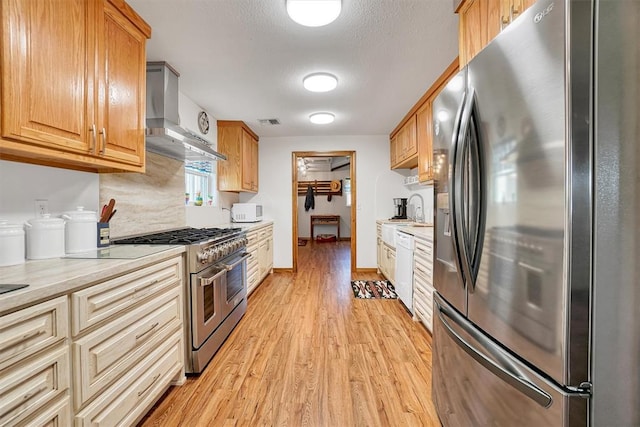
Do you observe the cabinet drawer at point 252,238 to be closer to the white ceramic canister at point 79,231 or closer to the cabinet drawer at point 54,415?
the white ceramic canister at point 79,231

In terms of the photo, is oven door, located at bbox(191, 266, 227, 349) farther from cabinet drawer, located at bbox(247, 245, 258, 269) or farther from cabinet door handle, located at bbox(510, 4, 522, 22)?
cabinet door handle, located at bbox(510, 4, 522, 22)

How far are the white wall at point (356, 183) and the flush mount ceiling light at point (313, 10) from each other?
3204 millimetres

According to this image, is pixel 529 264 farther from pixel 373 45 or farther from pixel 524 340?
pixel 373 45

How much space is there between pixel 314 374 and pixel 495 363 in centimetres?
132

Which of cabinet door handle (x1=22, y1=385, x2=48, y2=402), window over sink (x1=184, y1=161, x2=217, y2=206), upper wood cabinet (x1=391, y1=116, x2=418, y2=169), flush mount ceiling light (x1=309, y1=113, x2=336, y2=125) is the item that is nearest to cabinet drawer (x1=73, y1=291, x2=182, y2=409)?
cabinet door handle (x1=22, y1=385, x2=48, y2=402)

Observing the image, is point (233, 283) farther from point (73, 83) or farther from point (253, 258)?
point (73, 83)

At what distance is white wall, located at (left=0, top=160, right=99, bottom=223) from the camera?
1.38 meters

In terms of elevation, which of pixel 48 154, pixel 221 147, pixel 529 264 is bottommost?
pixel 529 264

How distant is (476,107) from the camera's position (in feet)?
3.42

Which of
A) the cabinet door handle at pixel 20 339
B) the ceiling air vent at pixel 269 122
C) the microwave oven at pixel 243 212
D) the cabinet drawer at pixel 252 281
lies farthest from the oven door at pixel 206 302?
the ceiling air vent at pixel 269 122

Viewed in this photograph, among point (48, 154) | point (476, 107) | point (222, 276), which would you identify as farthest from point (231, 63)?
point (476, 107)

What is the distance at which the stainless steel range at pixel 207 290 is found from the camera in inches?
74.4

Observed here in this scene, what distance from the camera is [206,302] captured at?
203 cm

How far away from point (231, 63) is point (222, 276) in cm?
178
